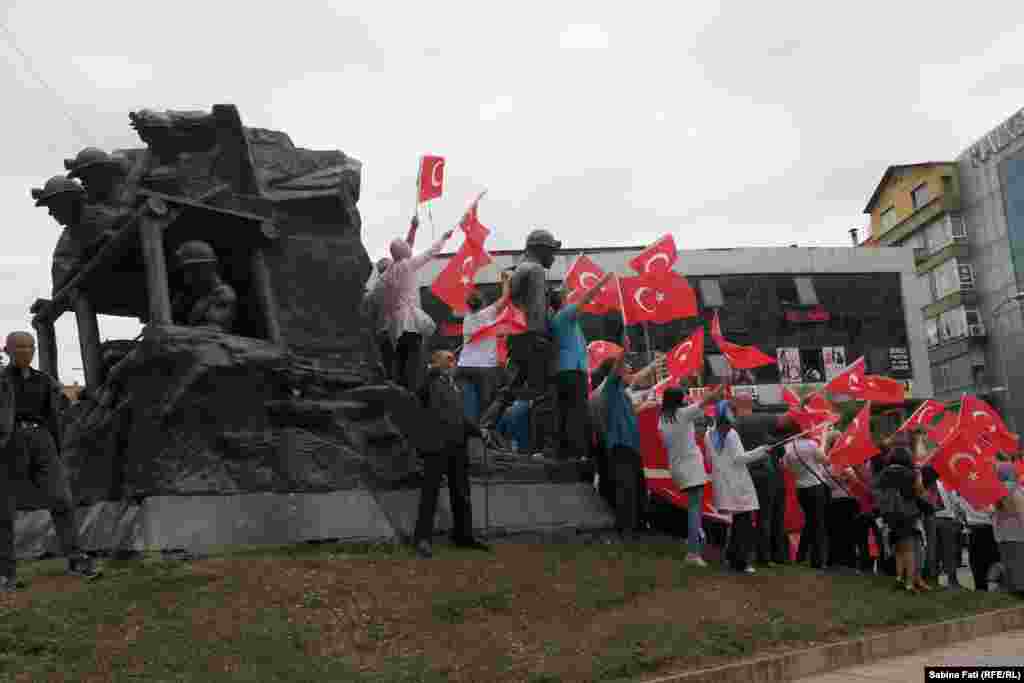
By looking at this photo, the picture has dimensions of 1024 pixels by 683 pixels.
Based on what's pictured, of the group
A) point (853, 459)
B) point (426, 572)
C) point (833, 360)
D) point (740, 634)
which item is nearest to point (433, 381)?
point (426, 572)

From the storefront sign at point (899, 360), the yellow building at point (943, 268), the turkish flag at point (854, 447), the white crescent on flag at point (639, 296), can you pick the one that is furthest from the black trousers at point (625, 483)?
the yellow building at point (943, 268)

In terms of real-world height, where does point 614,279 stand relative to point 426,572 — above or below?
above

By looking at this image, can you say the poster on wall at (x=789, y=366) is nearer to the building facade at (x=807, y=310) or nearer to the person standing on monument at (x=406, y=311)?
the building facade at (x=807, y=310)

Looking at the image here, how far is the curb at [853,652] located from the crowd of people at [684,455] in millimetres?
773

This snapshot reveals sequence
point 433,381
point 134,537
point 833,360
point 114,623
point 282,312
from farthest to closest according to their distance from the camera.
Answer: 1. point 833,360
2. point 282,312
3. point 433,381
4. point 134,537
5. point 114,623

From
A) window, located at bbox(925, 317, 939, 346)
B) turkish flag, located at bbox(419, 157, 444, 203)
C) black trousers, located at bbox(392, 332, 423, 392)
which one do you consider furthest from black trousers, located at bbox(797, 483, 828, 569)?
window, located at bbox(925, 317, 939, 346)

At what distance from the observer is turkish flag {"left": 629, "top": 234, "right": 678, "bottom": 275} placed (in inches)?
421

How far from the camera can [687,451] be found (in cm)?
917

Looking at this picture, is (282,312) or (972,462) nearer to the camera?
(282,312)

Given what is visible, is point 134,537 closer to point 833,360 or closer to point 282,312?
point 282,312

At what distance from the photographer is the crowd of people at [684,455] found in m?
8.97

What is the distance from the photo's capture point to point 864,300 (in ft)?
142

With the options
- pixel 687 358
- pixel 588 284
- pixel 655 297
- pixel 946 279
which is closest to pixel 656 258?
pixel 655 297

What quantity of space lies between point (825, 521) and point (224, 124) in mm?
7017
